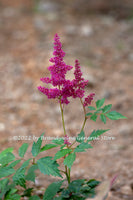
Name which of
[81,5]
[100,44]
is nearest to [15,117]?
[100,44]

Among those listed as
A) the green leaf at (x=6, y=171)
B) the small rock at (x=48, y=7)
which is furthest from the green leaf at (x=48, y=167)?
the small rock at (x=48, y=7)

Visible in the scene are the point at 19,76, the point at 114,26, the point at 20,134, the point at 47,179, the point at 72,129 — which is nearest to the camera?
the point at 47,179

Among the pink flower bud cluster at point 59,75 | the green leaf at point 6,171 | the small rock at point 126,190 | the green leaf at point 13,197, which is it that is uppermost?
the pink flower bud cluster at point 59,75

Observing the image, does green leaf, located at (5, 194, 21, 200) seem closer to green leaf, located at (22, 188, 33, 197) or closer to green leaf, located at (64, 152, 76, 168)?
green leaf, located at (22, 188, 33, 197)

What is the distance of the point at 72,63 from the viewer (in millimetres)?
4641

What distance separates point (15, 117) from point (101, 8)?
4.45m

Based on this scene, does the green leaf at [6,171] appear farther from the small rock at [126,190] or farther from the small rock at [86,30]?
the small rock at [86,30]

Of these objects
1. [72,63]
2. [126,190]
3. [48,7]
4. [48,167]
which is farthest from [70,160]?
[48,7]

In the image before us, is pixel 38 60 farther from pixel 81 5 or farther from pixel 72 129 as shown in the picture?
pixel 81 5

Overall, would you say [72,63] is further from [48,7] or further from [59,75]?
[59,75]

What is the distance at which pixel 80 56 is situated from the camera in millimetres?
5004

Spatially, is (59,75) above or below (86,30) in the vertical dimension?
below

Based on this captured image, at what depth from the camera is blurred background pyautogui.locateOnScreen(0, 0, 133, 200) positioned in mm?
2996

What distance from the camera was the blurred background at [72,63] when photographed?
9.83 ft
